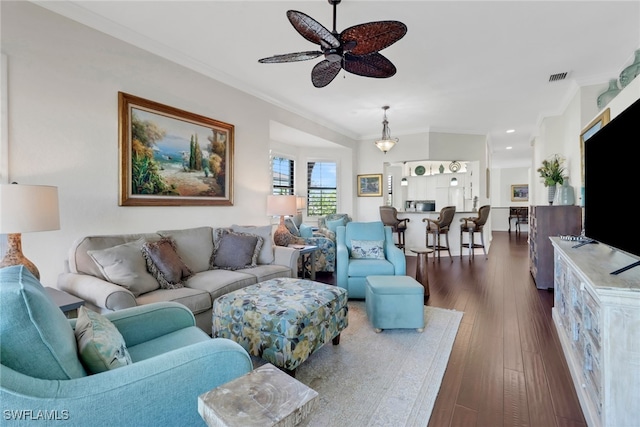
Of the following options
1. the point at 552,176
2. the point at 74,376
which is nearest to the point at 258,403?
the point at 74,376

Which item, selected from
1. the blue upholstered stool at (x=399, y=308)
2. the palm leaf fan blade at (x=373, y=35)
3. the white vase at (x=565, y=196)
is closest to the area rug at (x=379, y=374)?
the blue upholstered stool at (x=399, y=308)

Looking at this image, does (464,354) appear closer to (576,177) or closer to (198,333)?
(198,333)

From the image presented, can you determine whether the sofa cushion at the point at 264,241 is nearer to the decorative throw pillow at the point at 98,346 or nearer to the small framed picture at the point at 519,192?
the decorative throw pillow at the point at 98,346

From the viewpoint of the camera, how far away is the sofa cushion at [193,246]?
9.89 ft

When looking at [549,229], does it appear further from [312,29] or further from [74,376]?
[74,376]

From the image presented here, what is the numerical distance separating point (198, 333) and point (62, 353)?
0.82 meters

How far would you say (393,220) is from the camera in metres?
6.38

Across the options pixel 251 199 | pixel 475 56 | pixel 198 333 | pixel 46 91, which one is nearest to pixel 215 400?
pixel 198 333

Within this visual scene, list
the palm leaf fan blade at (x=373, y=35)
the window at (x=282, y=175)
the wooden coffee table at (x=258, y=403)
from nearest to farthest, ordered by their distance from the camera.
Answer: the wooden coffee table at (x=258, y=403) < the palm leaf fan blade at (x=373, y=35) < the window at (x=282, y=175)

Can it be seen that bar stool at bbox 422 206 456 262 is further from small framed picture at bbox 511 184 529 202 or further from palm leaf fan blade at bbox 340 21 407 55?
small framed picture at bbox 511 184 529 202

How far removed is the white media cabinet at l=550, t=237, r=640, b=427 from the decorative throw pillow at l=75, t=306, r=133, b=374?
2.01 metres

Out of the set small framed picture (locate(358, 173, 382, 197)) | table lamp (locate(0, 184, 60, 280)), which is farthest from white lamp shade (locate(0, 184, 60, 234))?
small framed picture (locate(358, 173, 382, 197))

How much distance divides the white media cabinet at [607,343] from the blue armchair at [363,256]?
183 centimetres

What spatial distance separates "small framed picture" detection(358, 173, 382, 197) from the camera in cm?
712
